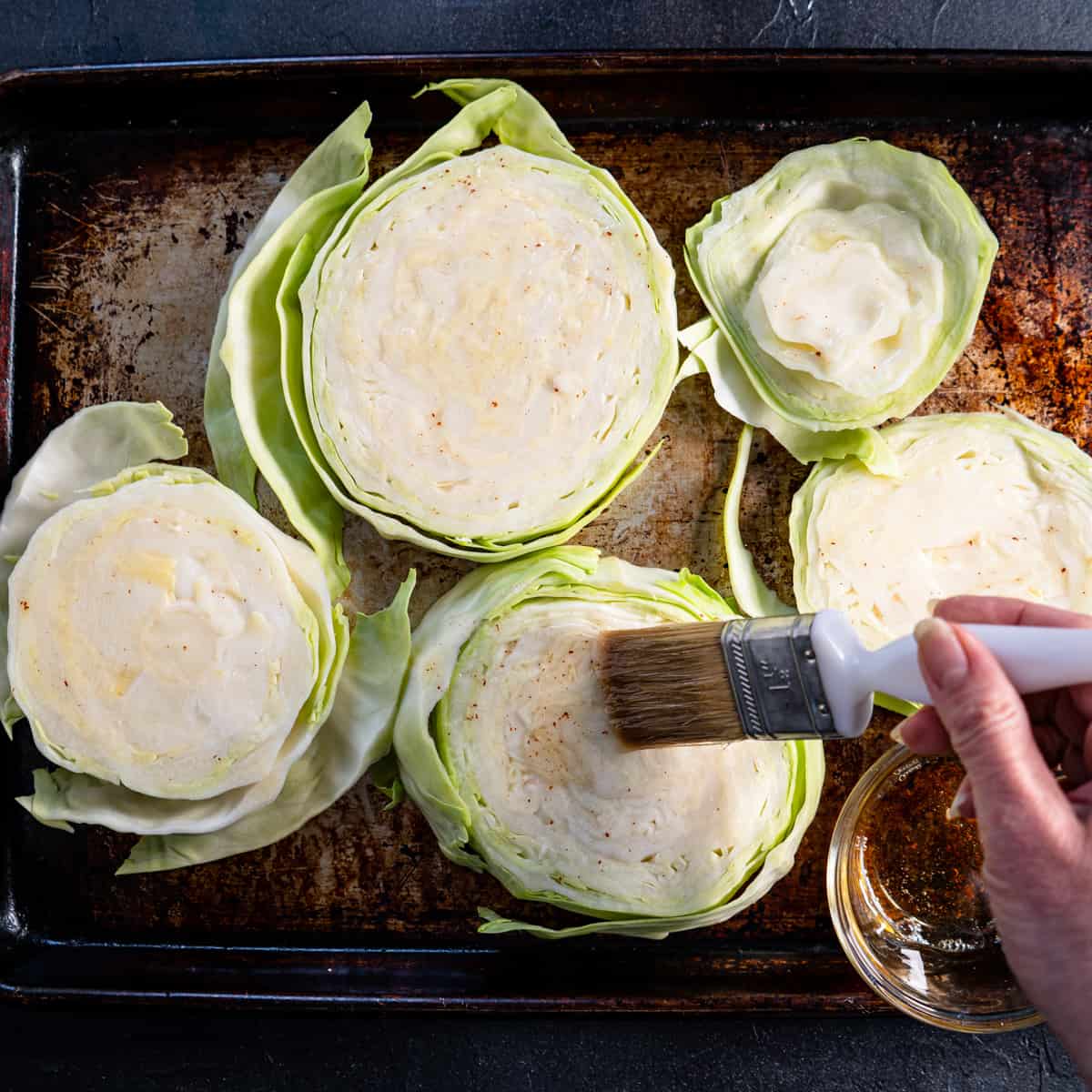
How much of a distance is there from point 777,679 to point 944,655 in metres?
0.29

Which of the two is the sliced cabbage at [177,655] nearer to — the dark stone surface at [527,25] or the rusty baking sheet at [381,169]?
the rusty baking sheet at [381,169]

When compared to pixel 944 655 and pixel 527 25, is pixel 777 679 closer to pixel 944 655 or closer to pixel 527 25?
pixel 944 655

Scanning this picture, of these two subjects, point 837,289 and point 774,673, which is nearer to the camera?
point 774,673

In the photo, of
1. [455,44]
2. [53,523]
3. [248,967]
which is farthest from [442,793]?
[455,44]

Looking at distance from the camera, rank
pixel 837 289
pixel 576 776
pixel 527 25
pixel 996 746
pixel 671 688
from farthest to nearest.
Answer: pixel 527 25 < pixel 837 289 < pixel 576 776 < pixel 671 688 < pixel 996 746

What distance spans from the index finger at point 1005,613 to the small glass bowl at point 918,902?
0.34 m

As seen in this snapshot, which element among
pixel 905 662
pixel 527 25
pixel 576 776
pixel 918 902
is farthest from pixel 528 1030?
pixel 527 25

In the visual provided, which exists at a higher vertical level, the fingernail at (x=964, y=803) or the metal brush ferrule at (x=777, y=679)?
the metal brush ferrule at (x=777, y=679)

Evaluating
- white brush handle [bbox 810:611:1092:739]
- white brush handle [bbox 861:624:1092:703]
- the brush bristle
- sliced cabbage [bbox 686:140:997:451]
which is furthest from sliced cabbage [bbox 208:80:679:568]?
white brush handle [bbox 861:624:1092:703]

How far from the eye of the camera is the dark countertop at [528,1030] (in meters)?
1.95

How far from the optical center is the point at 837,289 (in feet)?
6.07

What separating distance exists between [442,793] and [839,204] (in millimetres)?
1276

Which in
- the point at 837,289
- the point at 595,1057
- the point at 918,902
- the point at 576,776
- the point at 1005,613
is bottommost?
the point at 595,1057

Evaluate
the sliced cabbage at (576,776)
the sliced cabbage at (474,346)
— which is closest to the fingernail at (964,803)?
the sliced cabbage at (576,776)
